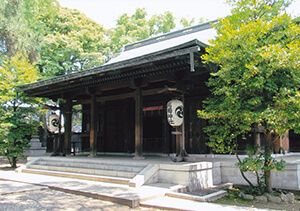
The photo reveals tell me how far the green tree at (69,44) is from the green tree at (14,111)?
25.1ft

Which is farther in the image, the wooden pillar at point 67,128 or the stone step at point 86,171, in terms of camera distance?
the wooden pillar at point 67,128

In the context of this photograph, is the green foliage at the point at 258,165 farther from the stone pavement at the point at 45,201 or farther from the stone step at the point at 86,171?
the stone step at the point at 86,171

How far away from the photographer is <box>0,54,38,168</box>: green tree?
1126cm

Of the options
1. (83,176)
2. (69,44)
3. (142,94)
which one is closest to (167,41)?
(142,94)

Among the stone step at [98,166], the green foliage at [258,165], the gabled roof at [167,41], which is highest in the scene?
the gabled roof at [167,41]

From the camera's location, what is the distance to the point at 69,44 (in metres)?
20.8

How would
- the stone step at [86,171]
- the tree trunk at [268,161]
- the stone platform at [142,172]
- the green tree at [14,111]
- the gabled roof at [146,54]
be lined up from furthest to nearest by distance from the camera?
the green tree at [14,111] < the stone step at [86,171] < the stone platform at [142,172] < the gabled roof at [146,54] < the tree trunk at [268,161]

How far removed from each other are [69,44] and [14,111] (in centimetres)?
1030

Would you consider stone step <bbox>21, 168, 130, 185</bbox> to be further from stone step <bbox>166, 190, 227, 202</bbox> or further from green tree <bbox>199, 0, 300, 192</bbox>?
green tree <bbox>199, 0, 300, 192</bbox>

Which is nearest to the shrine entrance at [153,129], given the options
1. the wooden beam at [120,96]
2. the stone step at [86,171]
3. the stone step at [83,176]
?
the wooden beam at [120,96]

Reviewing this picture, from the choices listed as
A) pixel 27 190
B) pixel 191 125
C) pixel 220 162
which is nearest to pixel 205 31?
pixel 191 125

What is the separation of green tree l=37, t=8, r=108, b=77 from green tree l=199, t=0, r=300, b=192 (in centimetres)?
1601

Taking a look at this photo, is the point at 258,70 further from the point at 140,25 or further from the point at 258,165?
the point at 140,25

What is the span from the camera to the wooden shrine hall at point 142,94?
777 centimetres
